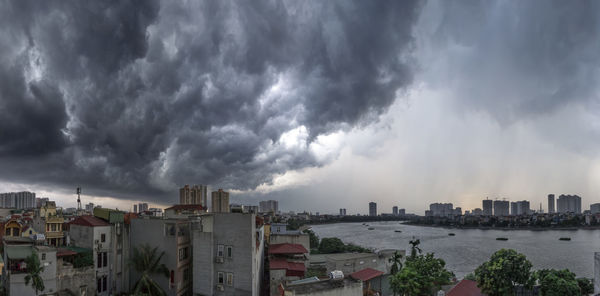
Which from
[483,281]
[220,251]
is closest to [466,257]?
[483,281]

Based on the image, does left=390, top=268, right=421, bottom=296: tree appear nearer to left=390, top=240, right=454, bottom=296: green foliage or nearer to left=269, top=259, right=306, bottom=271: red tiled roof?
left=390, top=240, right=454, bottom=296: green foliage

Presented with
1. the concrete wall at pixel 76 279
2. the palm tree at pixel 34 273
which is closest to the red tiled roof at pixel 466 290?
the concrete wall at pixel 76 279

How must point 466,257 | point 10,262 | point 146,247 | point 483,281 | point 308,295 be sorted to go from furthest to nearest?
point 466,257 → point 146,247 → point 483,281 → point 10,262 → point 308,295

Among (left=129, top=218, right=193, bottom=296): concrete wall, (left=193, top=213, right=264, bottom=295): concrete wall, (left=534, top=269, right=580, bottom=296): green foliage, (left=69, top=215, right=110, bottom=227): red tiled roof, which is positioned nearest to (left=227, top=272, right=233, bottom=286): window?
(left=193, top=213, right=264, bottom=295): concrete wall

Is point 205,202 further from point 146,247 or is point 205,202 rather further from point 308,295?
point 308,295

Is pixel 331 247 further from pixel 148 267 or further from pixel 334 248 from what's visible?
pixel 148 267

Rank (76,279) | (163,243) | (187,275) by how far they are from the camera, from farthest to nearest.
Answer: (187,275) < (163,243) < (76,279)

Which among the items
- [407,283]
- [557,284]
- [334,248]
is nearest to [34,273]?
[407,283]
